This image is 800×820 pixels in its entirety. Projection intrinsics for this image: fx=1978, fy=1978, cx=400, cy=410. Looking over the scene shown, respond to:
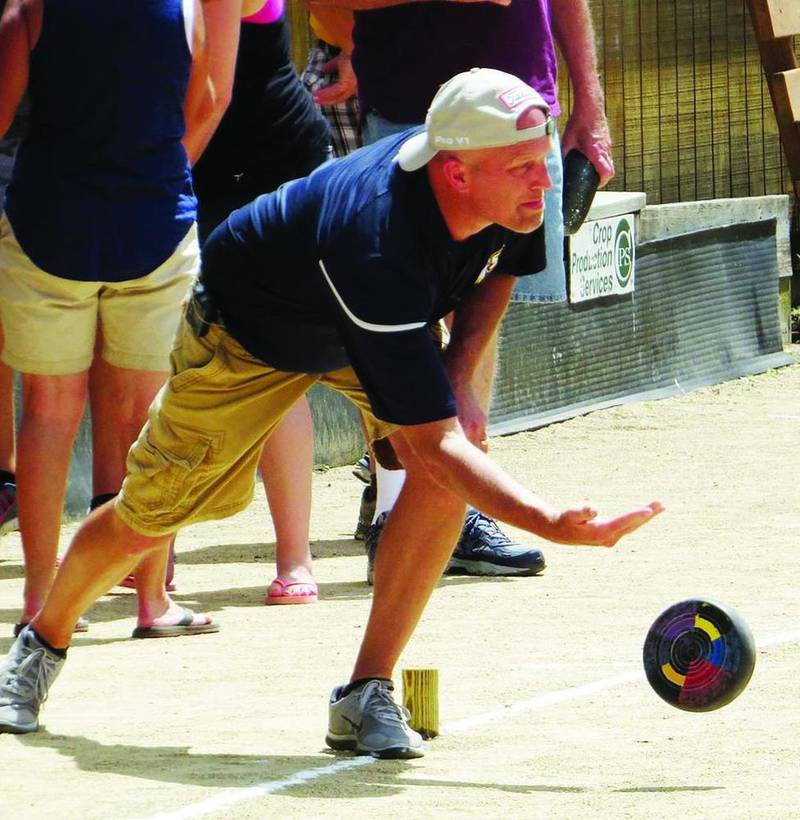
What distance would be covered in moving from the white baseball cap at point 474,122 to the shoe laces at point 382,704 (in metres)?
1.14

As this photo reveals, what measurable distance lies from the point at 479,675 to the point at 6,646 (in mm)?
1326

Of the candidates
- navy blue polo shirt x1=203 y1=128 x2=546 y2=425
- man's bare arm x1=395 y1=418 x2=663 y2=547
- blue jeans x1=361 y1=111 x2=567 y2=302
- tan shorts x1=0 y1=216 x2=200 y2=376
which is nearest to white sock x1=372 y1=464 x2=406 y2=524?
blue jeans x1=361 y1=111 x2=567 y2=302

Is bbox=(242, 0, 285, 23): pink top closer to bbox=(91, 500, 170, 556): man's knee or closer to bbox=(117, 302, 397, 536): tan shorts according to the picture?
bbox=(117, 302, 397, 536): tan shorts

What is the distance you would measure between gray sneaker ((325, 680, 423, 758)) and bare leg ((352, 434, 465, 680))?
6 cm

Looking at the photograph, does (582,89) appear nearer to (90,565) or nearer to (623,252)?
(90,565)

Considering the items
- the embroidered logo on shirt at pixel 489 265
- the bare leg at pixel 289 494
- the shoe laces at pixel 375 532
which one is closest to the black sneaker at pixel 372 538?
the shoe laces at pixel 375 532

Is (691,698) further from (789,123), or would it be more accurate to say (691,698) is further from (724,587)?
(789,123)

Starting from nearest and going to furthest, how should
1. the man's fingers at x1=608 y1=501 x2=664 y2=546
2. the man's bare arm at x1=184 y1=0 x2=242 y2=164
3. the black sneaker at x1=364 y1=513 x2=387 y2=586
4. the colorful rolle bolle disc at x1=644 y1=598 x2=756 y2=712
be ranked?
the man's fingers at x1=608 y1=501 x2=664 y2=546 → the colorful rolle bolle disc at x1=644 y1=598 x2=756 y2=712 → the man's bare arm at x1=184 y1=0 x2=242 y2=164 → the black sneaker at x1=364 y1=513 x2=387 y2=586

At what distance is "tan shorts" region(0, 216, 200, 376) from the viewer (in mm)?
5324

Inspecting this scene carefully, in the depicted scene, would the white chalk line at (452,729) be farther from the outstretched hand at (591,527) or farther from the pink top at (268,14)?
the pink top at (268,14)

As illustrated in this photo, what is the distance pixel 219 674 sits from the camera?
16.8ft

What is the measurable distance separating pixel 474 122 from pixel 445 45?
2006 millimetres

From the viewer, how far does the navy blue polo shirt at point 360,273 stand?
12.5ft

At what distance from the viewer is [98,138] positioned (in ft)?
17.2
